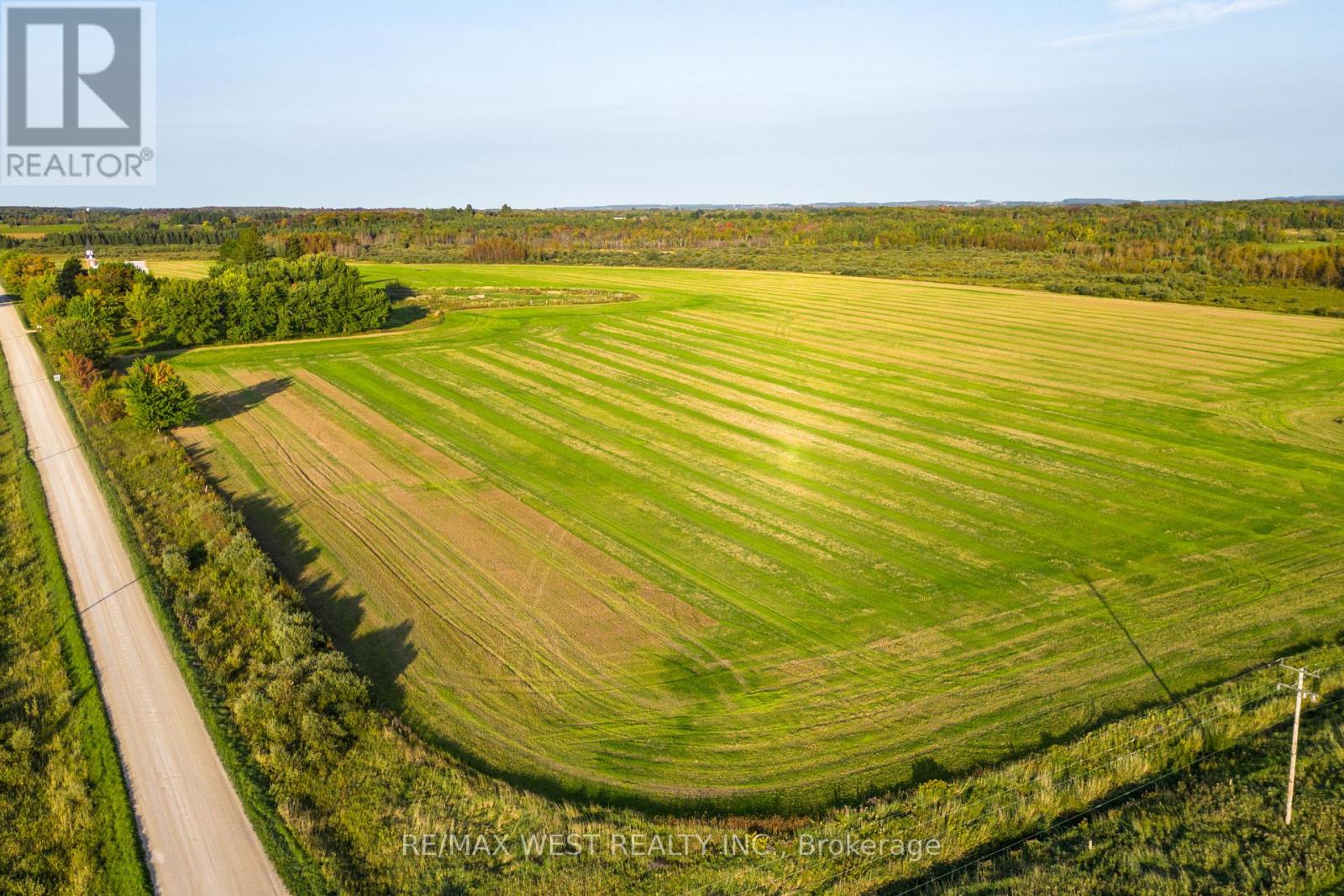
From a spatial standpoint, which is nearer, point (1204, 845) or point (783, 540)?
point (1204, 845)

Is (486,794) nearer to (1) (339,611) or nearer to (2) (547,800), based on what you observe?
(2) (547,800)

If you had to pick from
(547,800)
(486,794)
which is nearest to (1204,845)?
(547,800)

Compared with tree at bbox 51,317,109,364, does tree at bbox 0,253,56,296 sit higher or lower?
higher

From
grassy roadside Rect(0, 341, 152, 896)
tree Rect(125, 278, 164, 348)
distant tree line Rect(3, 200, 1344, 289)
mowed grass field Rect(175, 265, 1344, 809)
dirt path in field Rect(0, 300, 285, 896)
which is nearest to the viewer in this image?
grassy roadside Rect(0, 341, 152, 896)

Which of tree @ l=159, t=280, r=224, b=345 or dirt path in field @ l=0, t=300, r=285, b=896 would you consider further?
tree @ l=159, t=280, r=224, b=345

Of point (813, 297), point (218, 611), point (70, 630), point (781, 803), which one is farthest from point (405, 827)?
point (813, 297)

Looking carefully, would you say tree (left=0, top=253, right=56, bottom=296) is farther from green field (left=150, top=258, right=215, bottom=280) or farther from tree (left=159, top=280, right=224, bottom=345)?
tree (left=159, top=280, right=224, bottom=345)

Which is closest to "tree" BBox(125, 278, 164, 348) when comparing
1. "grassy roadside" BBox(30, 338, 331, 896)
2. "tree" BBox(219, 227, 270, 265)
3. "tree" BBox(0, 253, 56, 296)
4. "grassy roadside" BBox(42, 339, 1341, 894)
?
"tree" BBox(0, 253, 56, 296)
